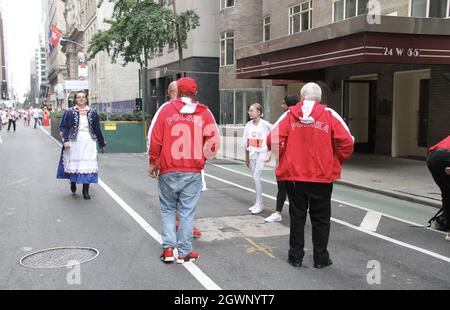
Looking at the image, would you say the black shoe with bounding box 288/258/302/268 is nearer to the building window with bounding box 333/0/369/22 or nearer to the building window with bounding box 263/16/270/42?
the building window with bounding box 333/0/369/22

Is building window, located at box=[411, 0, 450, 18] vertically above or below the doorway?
above

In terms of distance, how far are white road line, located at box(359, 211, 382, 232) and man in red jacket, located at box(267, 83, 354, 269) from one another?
6.87ft

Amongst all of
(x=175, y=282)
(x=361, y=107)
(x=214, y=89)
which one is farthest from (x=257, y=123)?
(x=214, y=89)

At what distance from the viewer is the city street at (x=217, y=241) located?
4.90 meters

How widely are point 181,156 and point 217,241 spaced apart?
1513mm

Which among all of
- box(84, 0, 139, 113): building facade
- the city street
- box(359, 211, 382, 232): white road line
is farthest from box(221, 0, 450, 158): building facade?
box(84, 0, 139, 113): building facade

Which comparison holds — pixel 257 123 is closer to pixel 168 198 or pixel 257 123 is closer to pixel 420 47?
pixel 168 198

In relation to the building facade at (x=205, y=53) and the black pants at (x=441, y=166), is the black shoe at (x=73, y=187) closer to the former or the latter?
the black pants at (x=441, y=166)

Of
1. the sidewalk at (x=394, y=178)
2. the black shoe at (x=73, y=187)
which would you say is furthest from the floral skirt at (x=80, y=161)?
the sidewalk at (x=394, y=178)

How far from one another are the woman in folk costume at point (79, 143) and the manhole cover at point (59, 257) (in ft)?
11.0

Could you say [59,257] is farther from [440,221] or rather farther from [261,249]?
[440,221]

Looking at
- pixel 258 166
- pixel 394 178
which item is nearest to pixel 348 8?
pixel 394 178

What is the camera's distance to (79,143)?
30.3 ft

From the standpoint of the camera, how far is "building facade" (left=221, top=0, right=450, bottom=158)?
39.8 ft
